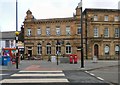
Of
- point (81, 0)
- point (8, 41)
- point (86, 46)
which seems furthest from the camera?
point (8, 41)

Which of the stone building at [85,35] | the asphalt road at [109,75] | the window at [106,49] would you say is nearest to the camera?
the asphalt road at [109,75]

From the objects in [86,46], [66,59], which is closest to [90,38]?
[86,46]

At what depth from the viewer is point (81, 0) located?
29.4 metres

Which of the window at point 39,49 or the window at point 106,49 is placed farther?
the window at point 39,49

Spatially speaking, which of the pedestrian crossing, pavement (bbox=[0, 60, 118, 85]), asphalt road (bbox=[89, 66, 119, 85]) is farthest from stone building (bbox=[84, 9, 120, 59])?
the pedestrian crossing

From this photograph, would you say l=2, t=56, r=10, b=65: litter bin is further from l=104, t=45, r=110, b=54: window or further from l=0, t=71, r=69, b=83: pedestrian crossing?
l=104, t=45, r=110, b=54: window

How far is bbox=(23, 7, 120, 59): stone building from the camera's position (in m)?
68.1

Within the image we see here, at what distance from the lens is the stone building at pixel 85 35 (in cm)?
6806

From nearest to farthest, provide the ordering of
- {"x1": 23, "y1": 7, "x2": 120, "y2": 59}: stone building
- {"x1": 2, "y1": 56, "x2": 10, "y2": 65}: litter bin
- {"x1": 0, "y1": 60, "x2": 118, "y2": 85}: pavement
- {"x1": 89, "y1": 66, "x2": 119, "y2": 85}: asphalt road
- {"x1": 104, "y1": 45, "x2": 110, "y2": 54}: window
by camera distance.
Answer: {"x1": 0, "y1": 60, "x2": 118, "y2": 85}: pavement → {"x1": 89, "y1": 66, "x2": 119, "y2": 85}: asphalt road → {"x1": 2, "y1": 56, "x2": 10, "y2": 65}: litter bin → {"x1": 23, "y1": 7, "x2": 120, "y2": 59}: stone building → {"x1": 104, "y1": 45, "x2": 110, "y2": 54}: window

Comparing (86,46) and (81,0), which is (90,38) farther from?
(81,0)

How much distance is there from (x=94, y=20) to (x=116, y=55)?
878 cm

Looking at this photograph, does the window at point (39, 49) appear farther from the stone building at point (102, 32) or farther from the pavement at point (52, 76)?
the pavement at point (52, 76)

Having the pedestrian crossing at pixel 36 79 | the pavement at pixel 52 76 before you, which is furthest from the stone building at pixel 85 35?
the pedestrian crossing at pixel 36 79

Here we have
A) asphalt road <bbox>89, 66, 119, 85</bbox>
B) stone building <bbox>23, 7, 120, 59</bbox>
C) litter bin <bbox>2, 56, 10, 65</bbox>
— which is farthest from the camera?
stone building <bbox>23, 7, 120, 59</bbox>
